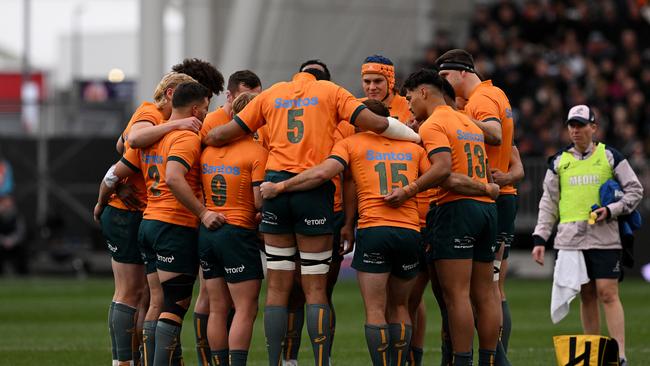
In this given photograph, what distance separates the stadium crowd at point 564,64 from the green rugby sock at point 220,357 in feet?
51.1

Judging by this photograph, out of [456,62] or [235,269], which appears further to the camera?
[456,62]

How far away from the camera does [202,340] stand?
36.3ft

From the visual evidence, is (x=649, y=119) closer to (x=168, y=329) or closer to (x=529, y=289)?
(x=529, y=289)

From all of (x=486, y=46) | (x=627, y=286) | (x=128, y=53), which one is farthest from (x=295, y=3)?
(x=128, y=53)

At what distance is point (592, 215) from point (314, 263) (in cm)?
327

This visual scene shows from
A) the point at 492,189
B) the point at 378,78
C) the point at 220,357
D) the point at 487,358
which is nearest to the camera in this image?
the point at 220,357

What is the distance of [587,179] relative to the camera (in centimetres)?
1262

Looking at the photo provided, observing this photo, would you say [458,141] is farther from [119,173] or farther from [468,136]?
[119,173]

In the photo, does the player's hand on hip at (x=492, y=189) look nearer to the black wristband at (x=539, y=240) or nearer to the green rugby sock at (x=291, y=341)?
the green rugby sock at (x=291, y=341)

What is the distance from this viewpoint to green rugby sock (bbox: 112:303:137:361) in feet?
37.1

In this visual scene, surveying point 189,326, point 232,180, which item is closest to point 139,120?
point 232,180

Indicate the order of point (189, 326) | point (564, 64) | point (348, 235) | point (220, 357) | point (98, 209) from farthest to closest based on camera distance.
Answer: point (564, 64), point (189, 326), point (98, 209), point (348, 235), point (220, 357)

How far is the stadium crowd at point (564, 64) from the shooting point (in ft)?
88.1

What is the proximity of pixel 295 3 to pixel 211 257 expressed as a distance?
63.3 feet
